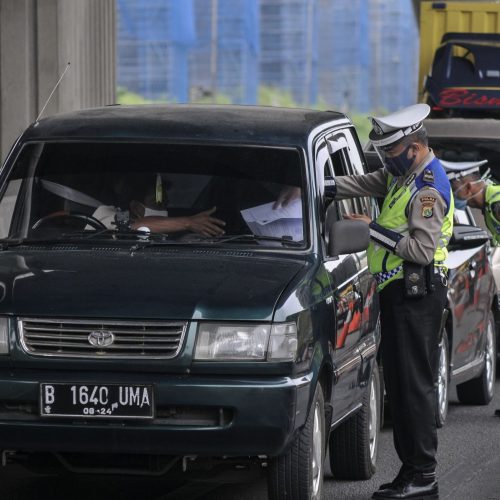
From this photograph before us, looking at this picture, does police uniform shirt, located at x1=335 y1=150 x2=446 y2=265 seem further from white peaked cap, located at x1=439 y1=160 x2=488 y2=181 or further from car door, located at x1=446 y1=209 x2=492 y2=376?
white peaked cap, located at x1=439 y1=160 x2=488 y2=181

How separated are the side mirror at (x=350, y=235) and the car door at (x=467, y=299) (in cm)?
→ 317

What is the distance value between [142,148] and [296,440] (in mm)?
1876

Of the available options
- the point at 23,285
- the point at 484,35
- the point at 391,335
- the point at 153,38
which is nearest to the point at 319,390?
the point at 391,335

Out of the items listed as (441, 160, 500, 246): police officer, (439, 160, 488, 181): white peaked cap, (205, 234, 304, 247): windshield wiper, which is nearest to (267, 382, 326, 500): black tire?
(205, 234, 304, 247): windshield wiper

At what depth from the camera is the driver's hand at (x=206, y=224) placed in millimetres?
7191

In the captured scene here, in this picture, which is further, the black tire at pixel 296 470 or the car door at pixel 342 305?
the car door at pixel 342 305

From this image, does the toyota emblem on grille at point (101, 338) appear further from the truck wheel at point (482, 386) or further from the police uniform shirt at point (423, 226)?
the truck wheel at point (482, 386)

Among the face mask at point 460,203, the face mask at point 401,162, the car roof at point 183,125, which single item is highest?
the car roof at point 183,125

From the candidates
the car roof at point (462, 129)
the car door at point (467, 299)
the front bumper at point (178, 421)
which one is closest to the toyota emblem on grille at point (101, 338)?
the front bumper at point (178, 421)

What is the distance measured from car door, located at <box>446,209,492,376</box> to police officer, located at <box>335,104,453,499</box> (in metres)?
2.84

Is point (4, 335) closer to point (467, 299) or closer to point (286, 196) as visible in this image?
point (286, 196)

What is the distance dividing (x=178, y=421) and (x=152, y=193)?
165cm

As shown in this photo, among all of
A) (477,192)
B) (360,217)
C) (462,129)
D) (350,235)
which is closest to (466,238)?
(477,192)

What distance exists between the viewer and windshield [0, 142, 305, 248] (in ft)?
23.6
